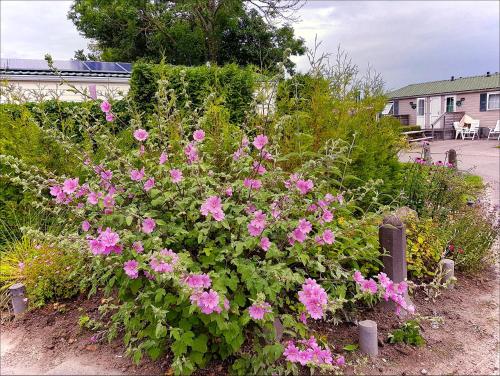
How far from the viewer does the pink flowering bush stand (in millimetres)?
1934

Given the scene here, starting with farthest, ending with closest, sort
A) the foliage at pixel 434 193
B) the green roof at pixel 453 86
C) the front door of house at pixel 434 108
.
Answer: the front door of house at pixel 434 108 < the green roof at pixel 453 86 < the foliage at pixel 434 193

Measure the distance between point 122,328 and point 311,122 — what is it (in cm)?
284

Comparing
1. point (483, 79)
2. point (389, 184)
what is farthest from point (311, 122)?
point (483, 79)

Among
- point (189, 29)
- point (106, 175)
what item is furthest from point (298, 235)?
point (189, 29)

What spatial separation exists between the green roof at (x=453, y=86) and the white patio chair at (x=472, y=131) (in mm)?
2154

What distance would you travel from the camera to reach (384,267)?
9.24 ft

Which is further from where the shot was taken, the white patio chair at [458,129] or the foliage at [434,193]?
the white patio chair at [458,129]

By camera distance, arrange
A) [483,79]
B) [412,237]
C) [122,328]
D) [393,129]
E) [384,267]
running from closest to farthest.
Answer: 1. [122,328]
2. [384,267]
3. [412,237]
4. [393,129]
5. [483,79]

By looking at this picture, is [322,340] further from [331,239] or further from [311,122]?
[311,122]

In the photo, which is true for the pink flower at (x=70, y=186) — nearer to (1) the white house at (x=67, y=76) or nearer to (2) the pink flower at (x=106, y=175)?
(2) the pink flower at (x=106, y=175)

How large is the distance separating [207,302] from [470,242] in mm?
2966

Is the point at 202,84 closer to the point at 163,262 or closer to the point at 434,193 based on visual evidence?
the point at 434,193

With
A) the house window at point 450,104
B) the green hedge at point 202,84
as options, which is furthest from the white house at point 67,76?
the house window at point 450,104

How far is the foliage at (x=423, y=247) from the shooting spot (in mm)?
3207
